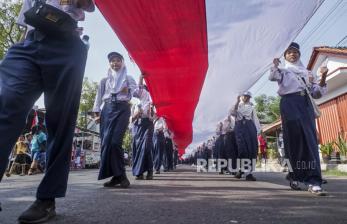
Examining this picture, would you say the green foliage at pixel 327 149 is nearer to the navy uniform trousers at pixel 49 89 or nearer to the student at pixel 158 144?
the student at pixel 158 144

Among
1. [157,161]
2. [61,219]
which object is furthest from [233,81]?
[157,161]

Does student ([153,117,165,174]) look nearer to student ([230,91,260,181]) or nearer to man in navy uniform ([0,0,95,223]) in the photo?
student ([230,91,260,181])

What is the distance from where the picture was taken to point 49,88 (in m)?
2.59

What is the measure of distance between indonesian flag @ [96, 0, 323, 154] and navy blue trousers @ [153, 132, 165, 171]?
606 centimetres

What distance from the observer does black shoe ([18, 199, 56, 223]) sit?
87.8 inches

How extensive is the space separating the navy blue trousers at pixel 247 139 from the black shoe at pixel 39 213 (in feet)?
18.8

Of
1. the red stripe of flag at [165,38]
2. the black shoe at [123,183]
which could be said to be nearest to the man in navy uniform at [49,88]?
the red stripe of flag at [165,38]

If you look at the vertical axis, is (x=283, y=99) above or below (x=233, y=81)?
below

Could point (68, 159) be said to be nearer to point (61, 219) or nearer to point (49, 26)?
point (61, 219)

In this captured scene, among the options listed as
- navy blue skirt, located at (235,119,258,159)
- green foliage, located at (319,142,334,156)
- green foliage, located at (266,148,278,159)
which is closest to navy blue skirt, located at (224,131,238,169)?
navy blue skirt, located at (235,119,258,159)

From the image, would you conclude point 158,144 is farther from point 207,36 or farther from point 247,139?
point 207,36

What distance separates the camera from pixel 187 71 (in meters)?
5.39

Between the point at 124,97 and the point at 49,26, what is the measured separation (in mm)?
2965

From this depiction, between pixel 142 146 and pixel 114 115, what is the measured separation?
6.92ft
